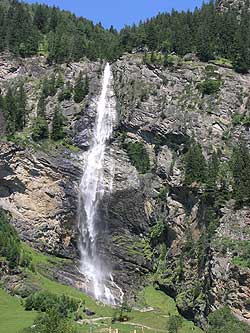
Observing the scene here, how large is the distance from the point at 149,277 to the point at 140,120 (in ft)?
95.6

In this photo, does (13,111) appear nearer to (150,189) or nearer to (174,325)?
(150,189)

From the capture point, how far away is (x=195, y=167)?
8850cm

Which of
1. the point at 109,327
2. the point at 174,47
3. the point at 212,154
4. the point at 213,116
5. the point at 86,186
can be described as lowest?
the point at 109,327

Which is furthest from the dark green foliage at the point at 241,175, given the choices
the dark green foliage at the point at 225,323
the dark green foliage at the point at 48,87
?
the dark green foliage at the point at 48,87

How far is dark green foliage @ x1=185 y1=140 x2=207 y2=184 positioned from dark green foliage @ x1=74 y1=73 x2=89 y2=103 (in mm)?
27072

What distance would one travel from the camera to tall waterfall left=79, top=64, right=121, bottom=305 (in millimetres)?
86750

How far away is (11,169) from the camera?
9362 cm

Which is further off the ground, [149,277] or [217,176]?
[217,176]

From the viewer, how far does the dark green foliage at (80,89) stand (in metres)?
106

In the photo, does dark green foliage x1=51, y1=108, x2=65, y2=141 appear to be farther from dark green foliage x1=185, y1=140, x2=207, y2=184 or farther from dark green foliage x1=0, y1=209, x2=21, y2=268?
dark green foliage x1=185, y1=140, x2=207, y2=184

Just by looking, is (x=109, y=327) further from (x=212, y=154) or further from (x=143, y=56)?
(x=143, y=56)

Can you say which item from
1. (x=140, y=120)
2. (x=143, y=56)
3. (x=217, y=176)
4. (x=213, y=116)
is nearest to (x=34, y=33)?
(x=143, y=56)

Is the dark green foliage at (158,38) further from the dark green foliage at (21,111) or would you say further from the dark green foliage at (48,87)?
the dark green foliage at (21,111)

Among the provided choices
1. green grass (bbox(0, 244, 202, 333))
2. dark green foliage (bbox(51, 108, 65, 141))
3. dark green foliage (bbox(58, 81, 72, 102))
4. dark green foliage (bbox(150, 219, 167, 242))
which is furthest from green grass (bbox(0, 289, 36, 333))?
dark green foliage (bbox(58, 81, 72, 102))
